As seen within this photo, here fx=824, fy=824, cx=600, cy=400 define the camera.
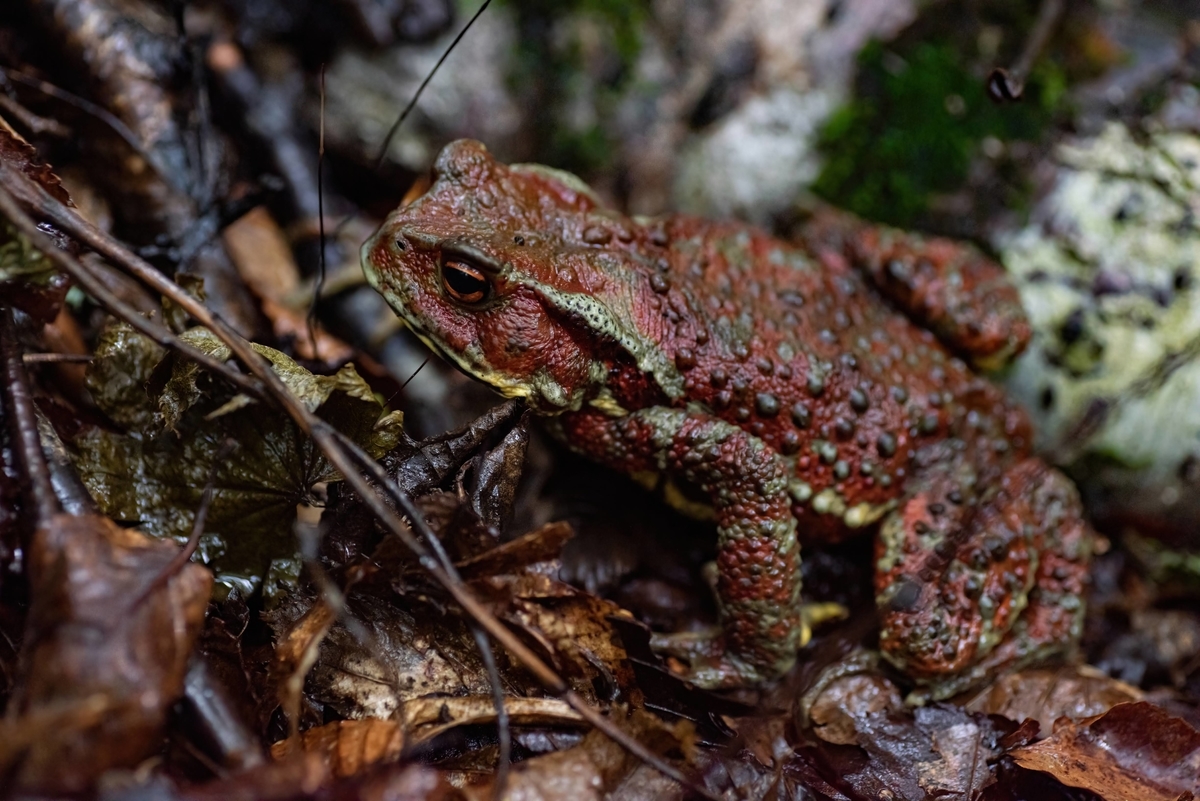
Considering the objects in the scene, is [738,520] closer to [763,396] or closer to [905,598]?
[763,396]

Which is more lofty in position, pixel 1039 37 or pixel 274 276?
pixel 1039 37

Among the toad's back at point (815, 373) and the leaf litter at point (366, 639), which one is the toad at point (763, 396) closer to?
the toad's back at point (815, 373)

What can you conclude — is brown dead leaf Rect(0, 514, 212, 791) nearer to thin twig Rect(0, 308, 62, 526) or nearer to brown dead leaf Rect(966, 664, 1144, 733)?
thin twig Rect(0, 308, 62, 526)

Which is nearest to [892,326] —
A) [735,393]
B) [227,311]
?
[735,393]

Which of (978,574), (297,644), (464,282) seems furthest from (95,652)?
(978,574)

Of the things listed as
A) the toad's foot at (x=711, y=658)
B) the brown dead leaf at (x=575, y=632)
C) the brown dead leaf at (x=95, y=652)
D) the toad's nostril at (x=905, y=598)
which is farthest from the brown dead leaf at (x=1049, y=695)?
the brown dead leaf at (x=95, y=652)

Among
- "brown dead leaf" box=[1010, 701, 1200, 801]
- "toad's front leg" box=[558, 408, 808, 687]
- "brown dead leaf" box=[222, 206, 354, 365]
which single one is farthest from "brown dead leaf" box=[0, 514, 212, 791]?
"brown dead leaf" box=[1010, 701, 1200, 801]

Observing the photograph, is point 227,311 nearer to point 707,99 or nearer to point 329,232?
point 329,232
